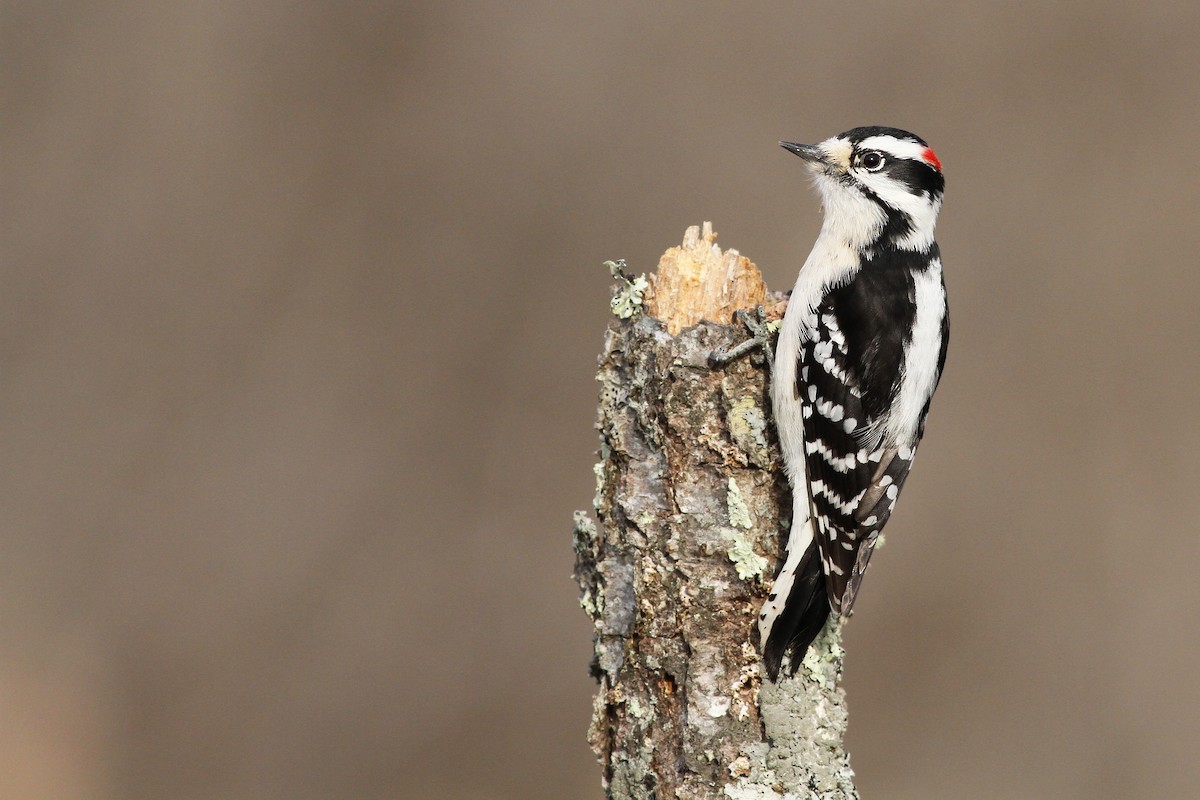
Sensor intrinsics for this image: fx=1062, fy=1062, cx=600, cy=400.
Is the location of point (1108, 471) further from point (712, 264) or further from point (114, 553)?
point (114, 553)

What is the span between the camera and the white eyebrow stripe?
3.58 m

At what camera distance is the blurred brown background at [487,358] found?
6223 millimetres

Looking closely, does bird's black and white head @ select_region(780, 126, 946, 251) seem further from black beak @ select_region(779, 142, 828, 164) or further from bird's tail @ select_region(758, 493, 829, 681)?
bird's tail @ select_region(758, 493, 829, 681)

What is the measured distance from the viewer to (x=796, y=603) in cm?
288

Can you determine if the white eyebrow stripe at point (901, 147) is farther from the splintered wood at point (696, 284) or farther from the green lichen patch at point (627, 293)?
the green lichen patch at point (627, 293)

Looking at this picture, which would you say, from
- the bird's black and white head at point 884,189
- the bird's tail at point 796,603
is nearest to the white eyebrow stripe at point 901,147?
the bird's black and white head at point 884,189

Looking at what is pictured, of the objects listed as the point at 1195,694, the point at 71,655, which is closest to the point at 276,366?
the point at 71,655

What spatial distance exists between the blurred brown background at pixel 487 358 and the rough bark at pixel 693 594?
10.9ft

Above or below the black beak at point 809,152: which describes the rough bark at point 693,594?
below

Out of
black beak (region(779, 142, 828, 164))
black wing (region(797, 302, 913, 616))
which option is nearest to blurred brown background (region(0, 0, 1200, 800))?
black beak (region(779, 142, 828, 164))

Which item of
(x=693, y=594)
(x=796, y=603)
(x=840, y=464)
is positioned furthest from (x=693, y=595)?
(x=840, y=464)

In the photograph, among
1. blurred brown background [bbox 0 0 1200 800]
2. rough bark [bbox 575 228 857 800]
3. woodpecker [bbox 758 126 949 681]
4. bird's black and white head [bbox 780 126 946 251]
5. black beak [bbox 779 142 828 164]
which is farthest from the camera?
blurred brown background [bbox 0 0 1200 800]

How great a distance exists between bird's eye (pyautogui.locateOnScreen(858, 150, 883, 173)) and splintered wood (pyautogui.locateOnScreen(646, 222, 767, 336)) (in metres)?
0.80

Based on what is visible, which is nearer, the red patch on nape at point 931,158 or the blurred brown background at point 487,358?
the red patch on nape at point 931,158
